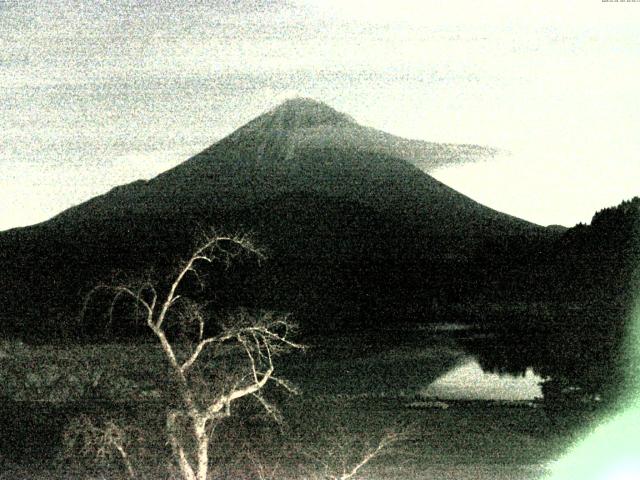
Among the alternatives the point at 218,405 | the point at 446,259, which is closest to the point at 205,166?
the point at 446,259

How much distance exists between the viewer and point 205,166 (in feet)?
385

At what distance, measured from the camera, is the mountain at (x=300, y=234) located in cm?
5028

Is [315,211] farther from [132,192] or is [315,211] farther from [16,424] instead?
[16,424]

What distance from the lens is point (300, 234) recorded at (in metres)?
79.3

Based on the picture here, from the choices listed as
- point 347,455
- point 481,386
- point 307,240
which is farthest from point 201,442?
point 307,240

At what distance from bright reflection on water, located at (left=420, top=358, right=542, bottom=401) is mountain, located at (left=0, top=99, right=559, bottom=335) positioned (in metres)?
10.9

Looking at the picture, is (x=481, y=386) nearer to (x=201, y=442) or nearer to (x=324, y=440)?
(x=324, y=440)

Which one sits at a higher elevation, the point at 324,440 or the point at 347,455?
the point at 347,455

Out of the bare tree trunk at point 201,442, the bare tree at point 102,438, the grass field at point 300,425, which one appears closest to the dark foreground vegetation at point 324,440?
the grass field at point 300,425

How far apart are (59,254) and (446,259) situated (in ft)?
109

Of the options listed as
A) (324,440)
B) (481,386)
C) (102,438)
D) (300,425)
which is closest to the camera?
(102,438)

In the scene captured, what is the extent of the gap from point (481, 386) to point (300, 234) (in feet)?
182

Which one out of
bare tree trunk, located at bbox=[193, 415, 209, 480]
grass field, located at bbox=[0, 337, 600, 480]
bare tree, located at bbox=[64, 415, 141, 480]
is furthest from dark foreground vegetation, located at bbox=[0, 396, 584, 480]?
bare tree trunk, located at bbox=[193, 415, 209, 480]

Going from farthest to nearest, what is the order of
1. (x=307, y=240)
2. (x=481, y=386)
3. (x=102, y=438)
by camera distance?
(x=307, y=240)
(x=481, y=386)
(x=102, y=438)
